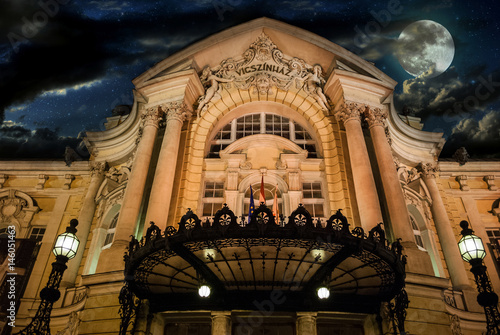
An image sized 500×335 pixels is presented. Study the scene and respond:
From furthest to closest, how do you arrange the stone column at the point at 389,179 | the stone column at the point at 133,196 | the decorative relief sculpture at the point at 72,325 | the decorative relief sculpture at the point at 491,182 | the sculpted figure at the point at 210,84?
the decorative relief sculpture at the point at 491,182 < the sculpted figure at the point at 210,84 < the stone column at the point at 389,179 < the decorative relief sculpture at the point at 72,325 < the stone column at the point at 133,196

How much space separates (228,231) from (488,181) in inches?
702

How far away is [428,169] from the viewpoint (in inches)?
757

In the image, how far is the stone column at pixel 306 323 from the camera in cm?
1152

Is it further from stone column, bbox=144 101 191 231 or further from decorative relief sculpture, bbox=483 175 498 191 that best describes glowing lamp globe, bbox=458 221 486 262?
decorative relief sculpture, bbox=483 175 498 191

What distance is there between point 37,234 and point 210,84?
491 inches

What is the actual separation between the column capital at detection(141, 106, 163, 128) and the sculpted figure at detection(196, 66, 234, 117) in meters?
1.93

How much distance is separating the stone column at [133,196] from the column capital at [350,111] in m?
8.71

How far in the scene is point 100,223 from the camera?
17906 mm

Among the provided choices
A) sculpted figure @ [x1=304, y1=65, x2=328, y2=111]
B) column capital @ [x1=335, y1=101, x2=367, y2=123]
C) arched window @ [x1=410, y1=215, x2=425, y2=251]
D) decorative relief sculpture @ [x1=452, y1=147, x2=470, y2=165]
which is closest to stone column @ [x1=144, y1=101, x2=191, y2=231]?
sculpted figure @ [x1=304, y1=65, x2=328, y2=111]

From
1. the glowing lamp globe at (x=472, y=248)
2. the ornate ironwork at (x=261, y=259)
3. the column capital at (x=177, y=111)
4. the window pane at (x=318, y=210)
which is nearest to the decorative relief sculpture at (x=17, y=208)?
the column capital at (x=177, y=111)

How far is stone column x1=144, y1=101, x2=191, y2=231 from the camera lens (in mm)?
13883

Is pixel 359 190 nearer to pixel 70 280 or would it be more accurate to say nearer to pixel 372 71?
pixel 372 71

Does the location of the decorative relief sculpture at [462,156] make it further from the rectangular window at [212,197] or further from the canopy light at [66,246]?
the canopy light at [66,246]

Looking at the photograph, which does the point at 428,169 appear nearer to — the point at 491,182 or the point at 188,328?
the point at 491,182
